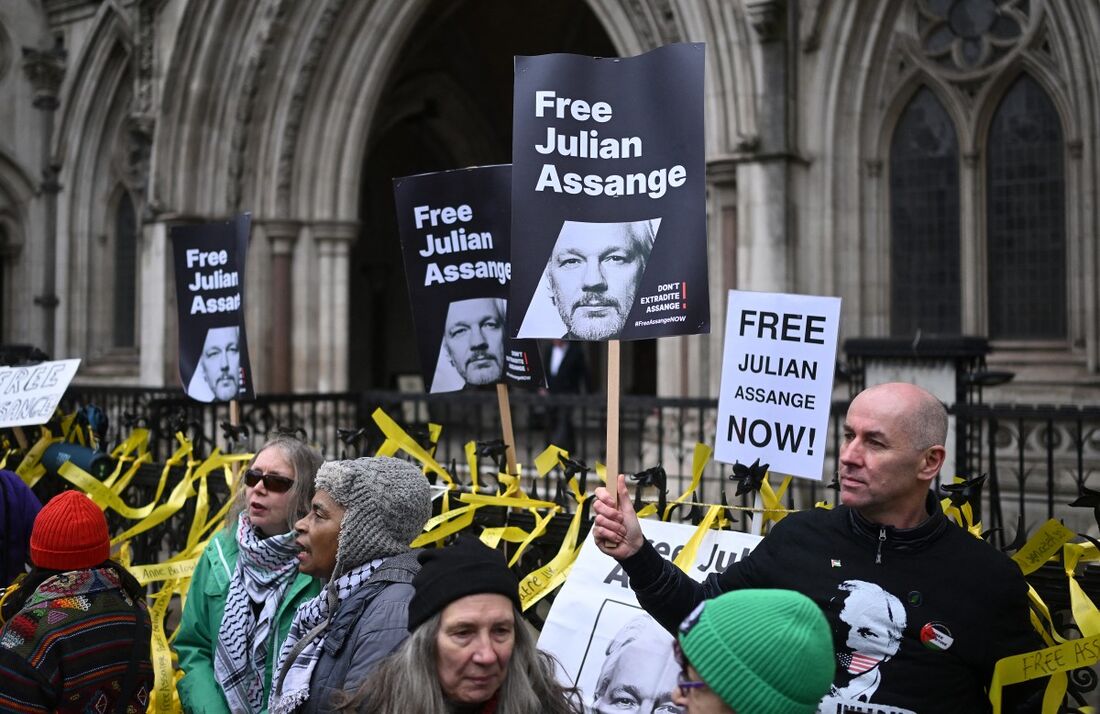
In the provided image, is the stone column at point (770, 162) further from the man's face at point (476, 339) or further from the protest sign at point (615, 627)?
the protest sign at point (615, 627)

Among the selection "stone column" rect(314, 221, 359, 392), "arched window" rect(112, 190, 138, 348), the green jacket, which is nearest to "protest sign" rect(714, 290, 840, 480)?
the green jacket

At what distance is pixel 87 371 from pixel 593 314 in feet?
56.3

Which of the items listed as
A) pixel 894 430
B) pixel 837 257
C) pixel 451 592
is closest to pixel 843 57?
pixel 837 257

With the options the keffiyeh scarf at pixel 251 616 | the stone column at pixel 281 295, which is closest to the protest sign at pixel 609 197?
the keffiyeh scarf at pixel 251 616

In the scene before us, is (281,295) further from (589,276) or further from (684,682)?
(684,682)

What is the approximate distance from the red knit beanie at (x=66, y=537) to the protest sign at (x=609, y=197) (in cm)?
146

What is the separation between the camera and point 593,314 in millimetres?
3932

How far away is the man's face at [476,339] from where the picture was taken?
574 cm

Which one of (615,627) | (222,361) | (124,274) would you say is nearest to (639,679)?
(615,627)

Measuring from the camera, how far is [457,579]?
106 inches

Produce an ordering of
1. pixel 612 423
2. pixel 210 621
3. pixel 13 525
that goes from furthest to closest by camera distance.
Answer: pixel 13 525 → pixel 210 621 → pixel 612 423

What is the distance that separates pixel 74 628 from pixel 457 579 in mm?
1448

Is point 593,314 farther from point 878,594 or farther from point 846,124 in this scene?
point 846,124

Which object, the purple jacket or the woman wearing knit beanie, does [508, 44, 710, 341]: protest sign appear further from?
the purple jacket
